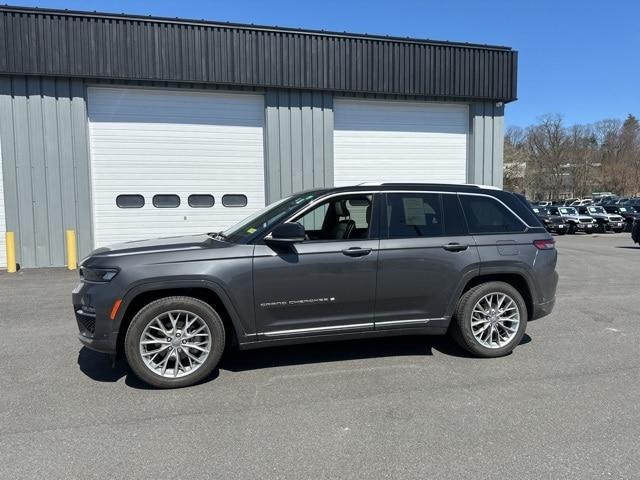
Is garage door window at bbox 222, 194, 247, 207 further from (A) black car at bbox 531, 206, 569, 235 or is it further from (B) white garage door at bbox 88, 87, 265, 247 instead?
(A) black car at bbox 531, 206, 569, 235

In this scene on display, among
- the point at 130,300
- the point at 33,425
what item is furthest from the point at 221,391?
the point at 33,425

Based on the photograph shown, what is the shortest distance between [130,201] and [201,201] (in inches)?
70.1

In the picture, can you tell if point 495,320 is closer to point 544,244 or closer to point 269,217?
point 544,244

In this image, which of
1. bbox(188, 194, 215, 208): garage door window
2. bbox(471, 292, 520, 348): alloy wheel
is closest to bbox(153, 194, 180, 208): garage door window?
bbox(188, 194, 215, 208): garage door window

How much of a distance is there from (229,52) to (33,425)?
11.1 m

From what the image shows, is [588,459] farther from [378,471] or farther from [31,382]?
[31,382]

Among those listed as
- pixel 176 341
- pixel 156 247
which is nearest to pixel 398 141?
pixel 156 247

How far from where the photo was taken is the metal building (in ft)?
39.5

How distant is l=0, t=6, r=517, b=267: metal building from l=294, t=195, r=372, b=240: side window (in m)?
8.61

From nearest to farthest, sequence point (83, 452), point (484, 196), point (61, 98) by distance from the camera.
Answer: point (83, 452), point (484, 196), point (61, 98)

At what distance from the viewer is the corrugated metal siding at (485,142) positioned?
1530 cm

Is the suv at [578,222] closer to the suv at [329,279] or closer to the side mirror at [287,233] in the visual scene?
the suv at [329,279]

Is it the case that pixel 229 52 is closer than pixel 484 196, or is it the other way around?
pixel 484 196

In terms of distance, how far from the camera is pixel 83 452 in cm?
326
